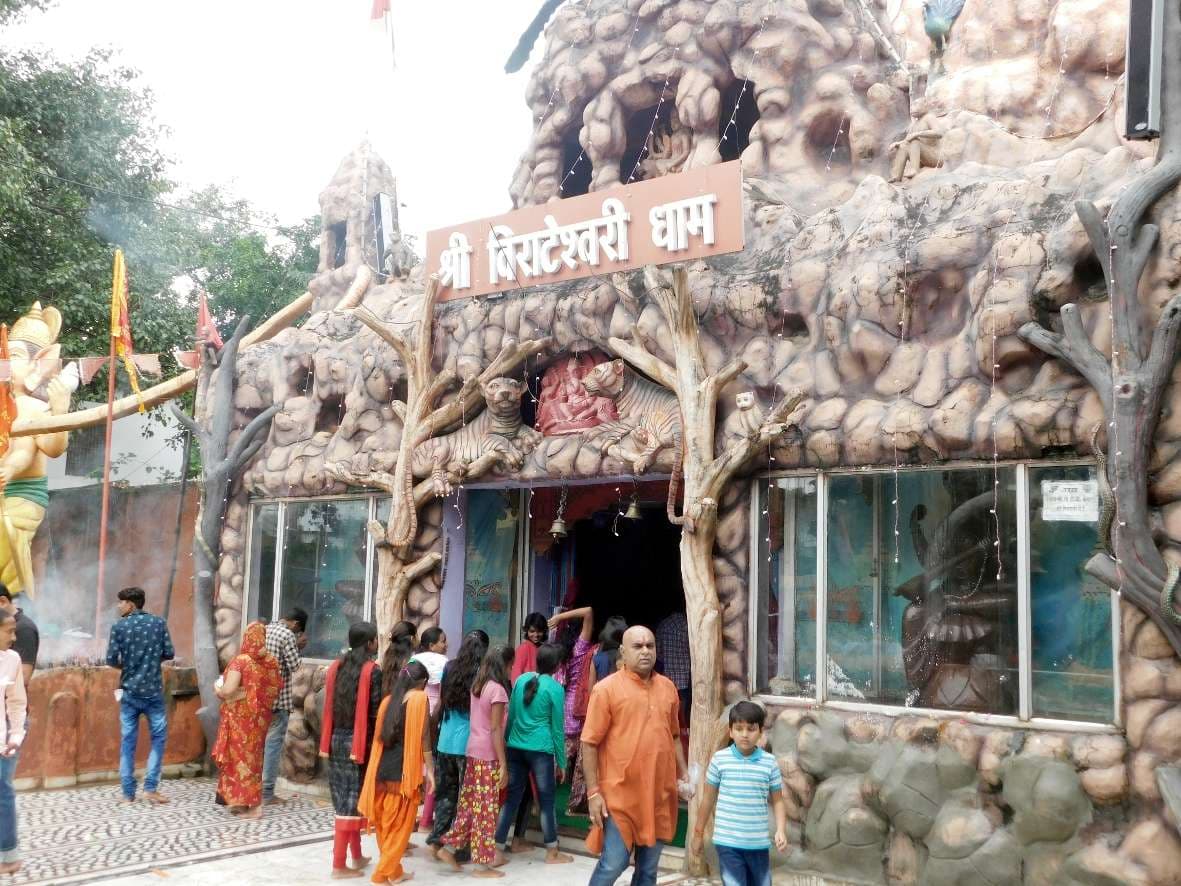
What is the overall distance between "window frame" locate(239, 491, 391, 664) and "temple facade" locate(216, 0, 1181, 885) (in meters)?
0.03

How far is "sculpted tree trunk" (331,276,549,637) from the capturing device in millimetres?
9641

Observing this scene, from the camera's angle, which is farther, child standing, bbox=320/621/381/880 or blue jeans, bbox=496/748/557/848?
blue jeans, bbox=496/748/557/848

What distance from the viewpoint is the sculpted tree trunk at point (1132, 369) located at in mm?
5809

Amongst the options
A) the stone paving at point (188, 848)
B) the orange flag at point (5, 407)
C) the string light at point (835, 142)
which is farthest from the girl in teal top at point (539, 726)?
the orange flag at point (5, 407)

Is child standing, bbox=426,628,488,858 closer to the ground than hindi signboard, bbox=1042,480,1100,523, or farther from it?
closer to the ground

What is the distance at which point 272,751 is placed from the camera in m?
9.35

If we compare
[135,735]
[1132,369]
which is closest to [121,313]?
[135,735]

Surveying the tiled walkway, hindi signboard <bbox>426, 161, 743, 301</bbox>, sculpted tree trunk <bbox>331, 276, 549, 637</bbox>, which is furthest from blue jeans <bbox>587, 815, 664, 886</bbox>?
sculpted tree trunk <bbox>331, 276, 549, 637</bbox>

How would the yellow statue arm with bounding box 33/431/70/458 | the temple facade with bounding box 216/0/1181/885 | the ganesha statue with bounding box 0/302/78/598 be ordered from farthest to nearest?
the yellow statue arm with bounding box 33/431/70/458, the ganesha statue with bounding box 0/302/78/598, the temple facade with bounding box 216/0/1181/885

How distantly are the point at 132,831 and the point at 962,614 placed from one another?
19.9 ft

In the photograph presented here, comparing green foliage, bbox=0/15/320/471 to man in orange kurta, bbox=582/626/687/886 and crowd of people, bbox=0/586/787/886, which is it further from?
man in orange kurta, bbox=582/626/687/886

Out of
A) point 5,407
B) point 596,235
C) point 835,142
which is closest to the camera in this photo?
point 596,235

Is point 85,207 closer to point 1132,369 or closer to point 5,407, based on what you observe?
point 5,407

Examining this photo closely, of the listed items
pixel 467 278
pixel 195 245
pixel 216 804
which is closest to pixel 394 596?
pixel 216 804
